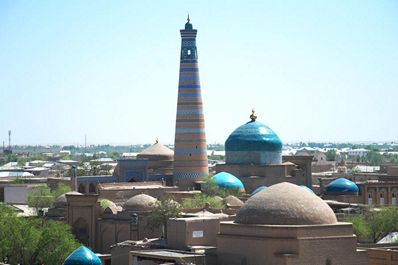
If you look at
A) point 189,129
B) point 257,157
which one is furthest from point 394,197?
point 189,129

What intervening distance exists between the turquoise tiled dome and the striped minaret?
8.61 ft

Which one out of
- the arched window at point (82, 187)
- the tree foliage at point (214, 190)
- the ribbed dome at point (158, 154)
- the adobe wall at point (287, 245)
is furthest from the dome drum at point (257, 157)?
the adobe wall at point (287, 245)

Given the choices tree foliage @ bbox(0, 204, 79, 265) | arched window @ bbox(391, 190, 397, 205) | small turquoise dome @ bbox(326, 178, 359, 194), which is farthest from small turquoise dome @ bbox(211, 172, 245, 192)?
tree foliage @ bbox(0, 204, 79, 265)

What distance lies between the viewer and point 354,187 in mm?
57125

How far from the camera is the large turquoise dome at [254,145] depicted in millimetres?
56406

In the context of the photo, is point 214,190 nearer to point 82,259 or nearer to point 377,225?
point 377,225

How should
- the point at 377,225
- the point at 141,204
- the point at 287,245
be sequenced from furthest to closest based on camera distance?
the point at 141,204 → the point at 377,225 → the point at 287,245

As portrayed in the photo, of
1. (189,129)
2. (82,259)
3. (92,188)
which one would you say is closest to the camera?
(82,259)

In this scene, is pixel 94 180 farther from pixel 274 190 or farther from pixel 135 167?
pixel 274 190

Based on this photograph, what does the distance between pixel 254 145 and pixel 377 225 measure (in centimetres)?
1573

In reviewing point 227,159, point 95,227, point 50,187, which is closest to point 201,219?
point 95,227

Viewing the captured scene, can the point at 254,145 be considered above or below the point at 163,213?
above

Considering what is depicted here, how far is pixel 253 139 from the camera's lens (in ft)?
185

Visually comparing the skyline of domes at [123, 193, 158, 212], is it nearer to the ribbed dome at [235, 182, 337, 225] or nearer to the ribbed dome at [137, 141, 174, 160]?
the ribbed dome at [235, 182, 337, 225]
